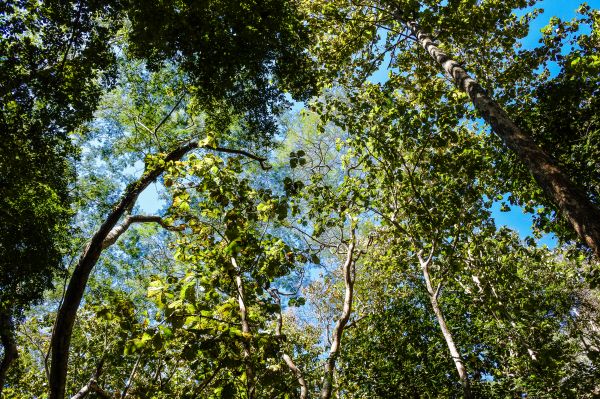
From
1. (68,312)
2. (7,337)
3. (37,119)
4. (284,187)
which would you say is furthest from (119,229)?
(284,187)

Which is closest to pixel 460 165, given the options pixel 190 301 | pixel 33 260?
pixel 190 301

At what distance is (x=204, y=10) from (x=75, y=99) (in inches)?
120

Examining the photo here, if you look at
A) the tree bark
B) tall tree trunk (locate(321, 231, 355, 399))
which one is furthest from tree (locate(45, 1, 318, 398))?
tall tree trunk (locate(321, 231, 355, 399))

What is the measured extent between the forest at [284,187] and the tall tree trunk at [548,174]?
3 centimetres

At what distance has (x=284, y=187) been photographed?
3.87 metres

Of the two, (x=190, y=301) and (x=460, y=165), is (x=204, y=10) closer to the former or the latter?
(x=190, y=301)

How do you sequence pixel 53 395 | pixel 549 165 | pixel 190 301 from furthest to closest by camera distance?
Answer: 1. pixel 53 395
2. pixel 549 165
3. pixel 190 301

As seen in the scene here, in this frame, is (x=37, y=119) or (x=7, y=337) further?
(x=7, y=337)

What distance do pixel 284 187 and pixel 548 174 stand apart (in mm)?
3591

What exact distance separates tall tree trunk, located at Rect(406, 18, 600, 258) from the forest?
0.03 m

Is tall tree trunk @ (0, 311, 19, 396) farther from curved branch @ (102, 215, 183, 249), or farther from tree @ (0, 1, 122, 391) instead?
curved branch @ (102, 215, 183, 249)

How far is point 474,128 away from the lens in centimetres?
1295

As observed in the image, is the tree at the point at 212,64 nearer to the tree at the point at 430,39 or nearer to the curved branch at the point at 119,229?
the curved branch at the point at 119,229

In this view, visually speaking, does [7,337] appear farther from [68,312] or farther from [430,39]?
[430,39]
